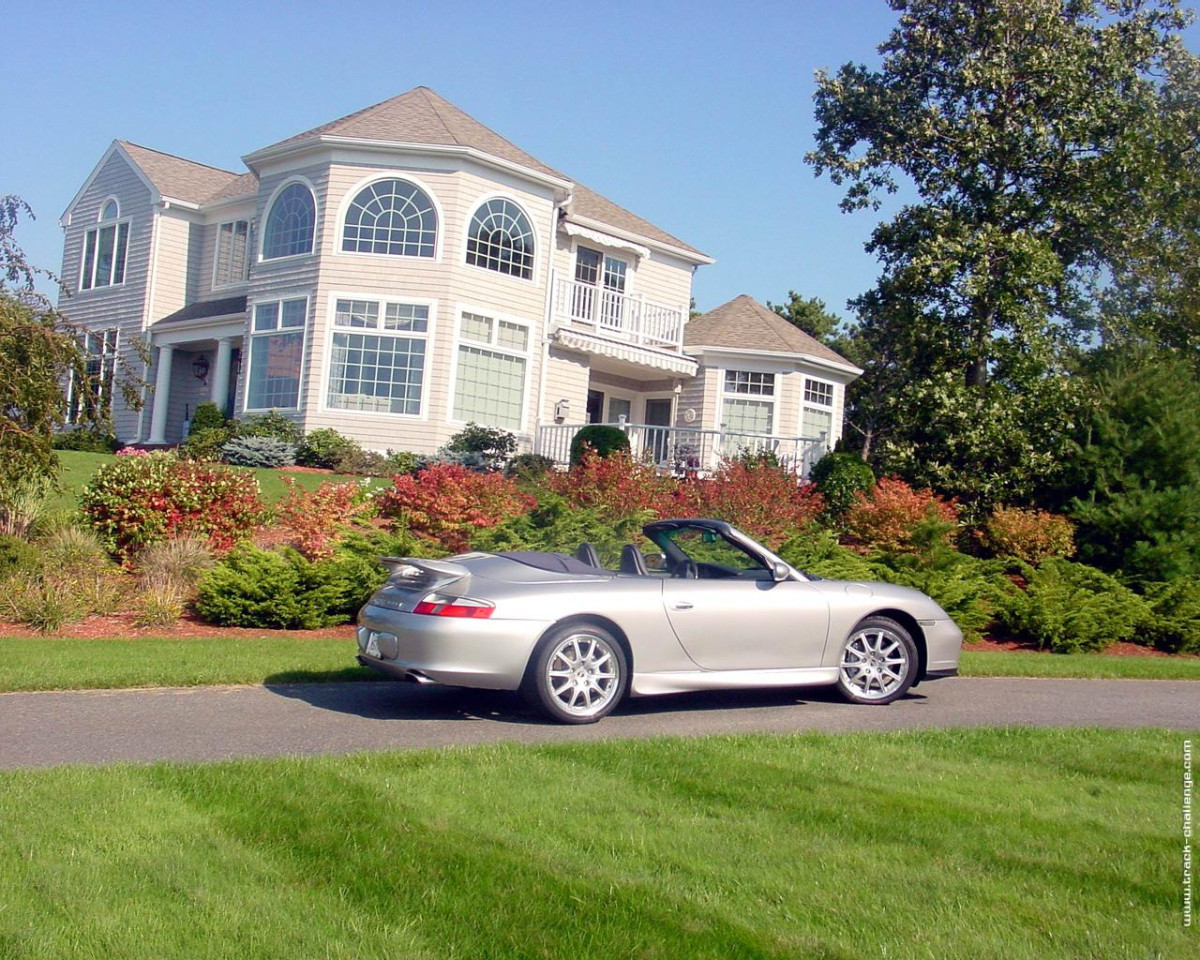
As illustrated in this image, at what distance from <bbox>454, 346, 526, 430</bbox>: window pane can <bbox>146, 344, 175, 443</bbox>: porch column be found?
879 cm

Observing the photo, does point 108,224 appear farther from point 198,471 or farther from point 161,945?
point 161,945

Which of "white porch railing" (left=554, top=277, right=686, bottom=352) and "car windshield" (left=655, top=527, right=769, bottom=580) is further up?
"white porch railing" (left=554, top=277, right=686, bottom=352)

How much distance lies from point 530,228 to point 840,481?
9244 mm

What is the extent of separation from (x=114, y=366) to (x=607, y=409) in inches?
471

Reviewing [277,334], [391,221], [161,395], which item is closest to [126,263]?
[161,395]

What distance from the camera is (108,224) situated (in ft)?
99.9

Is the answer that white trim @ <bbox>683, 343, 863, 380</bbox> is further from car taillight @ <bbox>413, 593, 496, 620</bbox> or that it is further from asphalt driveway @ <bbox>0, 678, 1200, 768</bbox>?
car taillight @ <bbox>413, 593, 496, 620</bbox>

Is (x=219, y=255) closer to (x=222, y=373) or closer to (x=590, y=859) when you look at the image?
(x=222, y=373)

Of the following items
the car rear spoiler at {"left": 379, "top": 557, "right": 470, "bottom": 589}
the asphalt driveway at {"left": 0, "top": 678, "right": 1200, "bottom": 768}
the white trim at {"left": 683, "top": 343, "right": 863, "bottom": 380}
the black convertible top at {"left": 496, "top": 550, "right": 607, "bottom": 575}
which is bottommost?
the asphalt driveway at {"left": 0, "top": 678, "right": 1200, "bottom": 768}

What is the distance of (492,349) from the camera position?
24609 mm

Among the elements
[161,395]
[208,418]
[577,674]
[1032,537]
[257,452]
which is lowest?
[577,674]

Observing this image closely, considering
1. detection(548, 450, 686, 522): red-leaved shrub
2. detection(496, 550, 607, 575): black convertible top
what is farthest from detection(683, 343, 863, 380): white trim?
detection(496, 550, 607, 575): black convertible top

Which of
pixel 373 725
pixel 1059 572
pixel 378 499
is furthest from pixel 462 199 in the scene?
pixel 373 725

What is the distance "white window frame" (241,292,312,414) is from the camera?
23938 millimetres
